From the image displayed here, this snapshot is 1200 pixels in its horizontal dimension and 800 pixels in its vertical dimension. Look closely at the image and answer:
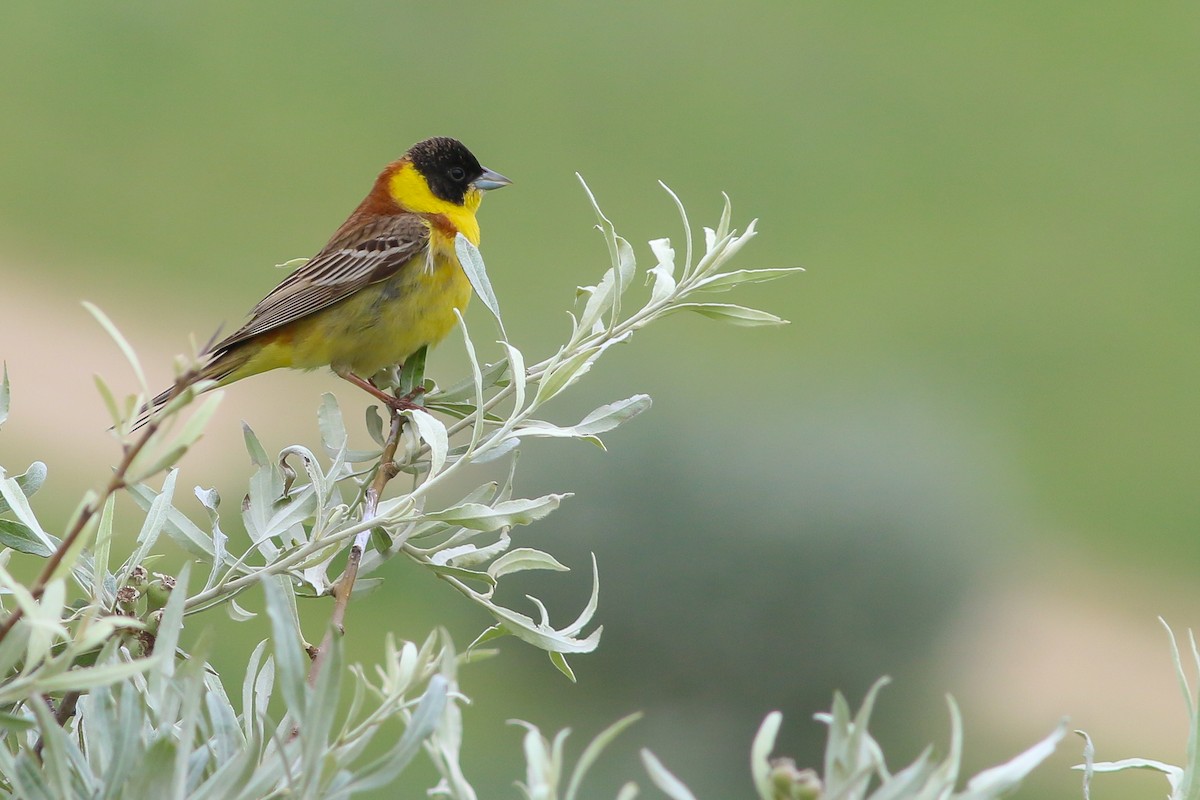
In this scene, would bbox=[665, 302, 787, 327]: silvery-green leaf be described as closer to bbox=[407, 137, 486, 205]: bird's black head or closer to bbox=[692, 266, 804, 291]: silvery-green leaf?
bbox=[692, 266, 804, 291]: silvery-green leaf

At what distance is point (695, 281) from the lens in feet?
6.11

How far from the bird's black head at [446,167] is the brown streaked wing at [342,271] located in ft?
0.81

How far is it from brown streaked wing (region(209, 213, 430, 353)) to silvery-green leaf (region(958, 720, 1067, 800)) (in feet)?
11.3

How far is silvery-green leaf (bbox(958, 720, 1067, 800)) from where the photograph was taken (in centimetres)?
104

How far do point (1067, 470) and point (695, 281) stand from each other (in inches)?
632

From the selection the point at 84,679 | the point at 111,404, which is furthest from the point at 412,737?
the point at 111,404

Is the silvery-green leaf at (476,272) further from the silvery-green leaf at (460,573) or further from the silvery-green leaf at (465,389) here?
the silvery-green leaf at (460,573)

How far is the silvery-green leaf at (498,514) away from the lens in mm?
1511

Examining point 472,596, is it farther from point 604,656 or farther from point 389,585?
point 389,585

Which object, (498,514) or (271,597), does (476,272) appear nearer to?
(498,514)

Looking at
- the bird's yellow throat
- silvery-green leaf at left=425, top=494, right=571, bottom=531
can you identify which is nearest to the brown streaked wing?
the bird's yellow throat

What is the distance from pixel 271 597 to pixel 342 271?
3.47 m

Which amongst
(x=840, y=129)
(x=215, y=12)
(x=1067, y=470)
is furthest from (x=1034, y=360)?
(x=215, y=12)

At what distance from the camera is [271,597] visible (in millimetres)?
1034
